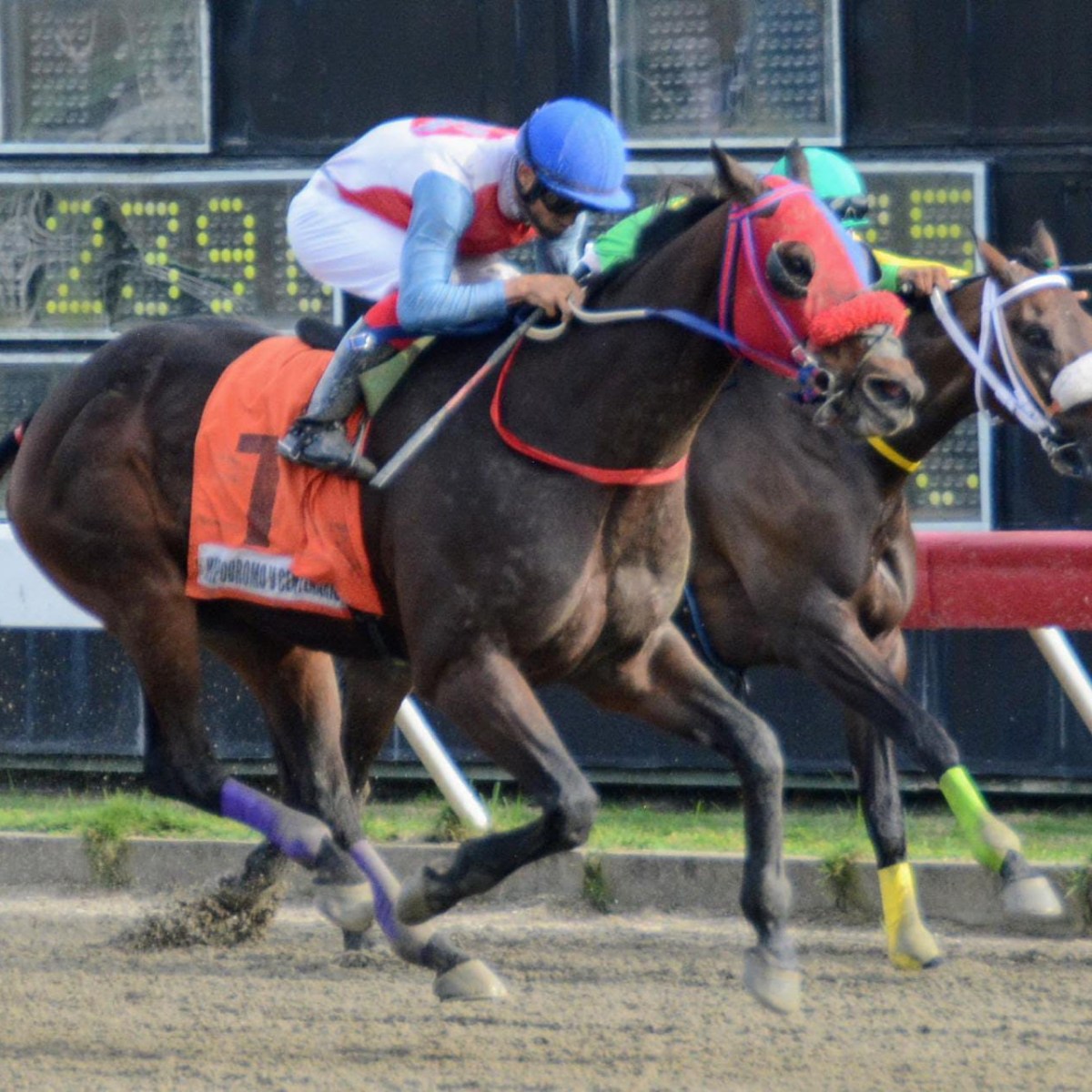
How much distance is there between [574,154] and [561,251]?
0.55m

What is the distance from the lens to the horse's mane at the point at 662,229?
201 inches

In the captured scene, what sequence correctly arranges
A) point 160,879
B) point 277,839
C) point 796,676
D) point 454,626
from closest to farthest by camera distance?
point 454,626
point 277,839
point 160,879
point 796,676

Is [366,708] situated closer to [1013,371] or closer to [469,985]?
[469,985]

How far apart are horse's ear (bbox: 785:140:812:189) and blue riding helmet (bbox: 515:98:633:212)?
495 mm

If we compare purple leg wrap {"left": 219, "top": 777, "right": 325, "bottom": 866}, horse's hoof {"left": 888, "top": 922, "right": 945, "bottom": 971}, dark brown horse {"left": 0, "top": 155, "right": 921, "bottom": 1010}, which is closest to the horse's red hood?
dark brown horse {"left": 0, "top": 155, "right": 921, "bottom": 1010}

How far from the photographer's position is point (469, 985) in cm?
551

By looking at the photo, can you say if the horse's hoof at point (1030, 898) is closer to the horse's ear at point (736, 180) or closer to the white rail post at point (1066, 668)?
the white rail post at point (1066, 668)

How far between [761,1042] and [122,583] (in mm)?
2009

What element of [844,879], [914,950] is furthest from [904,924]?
[844,879]

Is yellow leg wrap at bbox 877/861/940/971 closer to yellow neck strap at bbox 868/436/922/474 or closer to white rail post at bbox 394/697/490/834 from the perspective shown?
yellow neck strap at bbox 868/436/922/474

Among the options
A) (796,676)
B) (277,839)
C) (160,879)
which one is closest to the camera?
(277,839)

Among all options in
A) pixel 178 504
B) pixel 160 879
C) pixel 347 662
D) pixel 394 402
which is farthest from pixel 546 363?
pixel 160 879

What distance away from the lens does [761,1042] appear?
5129 mm

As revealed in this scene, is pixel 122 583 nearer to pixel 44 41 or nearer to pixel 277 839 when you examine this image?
pixel 277 839
